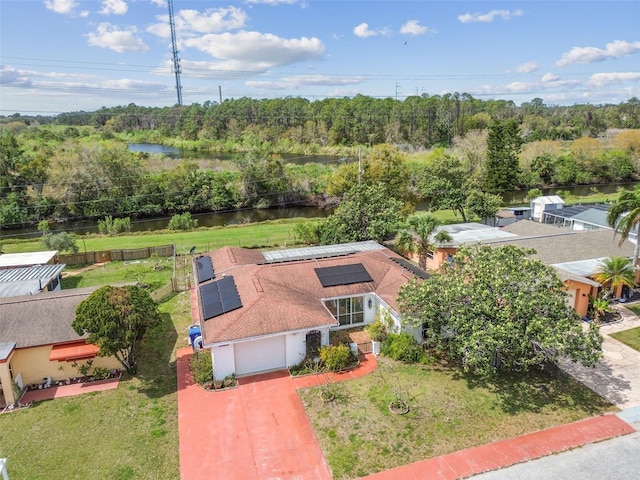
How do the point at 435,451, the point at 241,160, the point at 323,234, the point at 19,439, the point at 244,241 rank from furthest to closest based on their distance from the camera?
the point at 241,160 → the point at 244,241 → the point at 323,234 → the point at 19,439 → the point at 435,451

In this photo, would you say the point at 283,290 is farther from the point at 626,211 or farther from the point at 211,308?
the point at 626,211

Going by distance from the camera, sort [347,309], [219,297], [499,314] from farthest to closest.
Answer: [347,309], [219,297], [499,314]

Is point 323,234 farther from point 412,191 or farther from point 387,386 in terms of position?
point 412,191

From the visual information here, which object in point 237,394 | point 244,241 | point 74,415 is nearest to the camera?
point 74,415

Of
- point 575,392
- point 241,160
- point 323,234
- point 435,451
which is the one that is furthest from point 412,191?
point 435,451

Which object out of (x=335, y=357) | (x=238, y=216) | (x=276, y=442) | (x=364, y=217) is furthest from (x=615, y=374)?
(x=238, y=216)

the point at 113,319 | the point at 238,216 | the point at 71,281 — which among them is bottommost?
the point at 238,216

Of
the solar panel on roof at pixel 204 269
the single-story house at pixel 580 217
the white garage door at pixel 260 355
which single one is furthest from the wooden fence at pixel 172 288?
the single-story house at pixel 580 217
